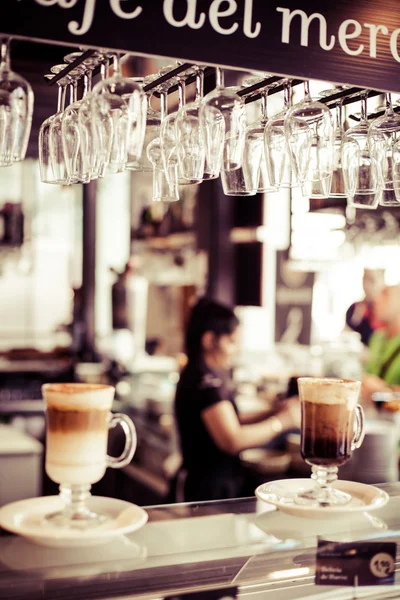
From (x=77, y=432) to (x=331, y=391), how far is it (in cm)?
53

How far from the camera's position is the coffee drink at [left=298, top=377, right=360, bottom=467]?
1.60 m

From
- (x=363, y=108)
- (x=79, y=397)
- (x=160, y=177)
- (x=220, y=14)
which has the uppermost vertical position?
(x=220, y=14)

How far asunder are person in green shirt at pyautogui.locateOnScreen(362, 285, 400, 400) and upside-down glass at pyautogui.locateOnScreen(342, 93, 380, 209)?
303cm

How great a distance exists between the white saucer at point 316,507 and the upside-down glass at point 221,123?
26.0 inches

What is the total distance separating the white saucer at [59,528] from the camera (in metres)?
1.28

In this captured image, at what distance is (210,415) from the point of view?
3.21 metres

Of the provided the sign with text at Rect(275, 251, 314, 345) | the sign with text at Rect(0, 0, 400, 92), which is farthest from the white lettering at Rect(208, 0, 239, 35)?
the sign with text at Rect(275, 251, 314, 345)

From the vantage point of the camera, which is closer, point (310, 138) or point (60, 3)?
point (60, 3)

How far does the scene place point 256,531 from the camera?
150 cm

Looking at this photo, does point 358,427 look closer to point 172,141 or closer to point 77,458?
point 77,458

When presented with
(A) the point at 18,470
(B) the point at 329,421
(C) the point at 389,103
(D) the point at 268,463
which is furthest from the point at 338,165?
(D) the point at 268,463

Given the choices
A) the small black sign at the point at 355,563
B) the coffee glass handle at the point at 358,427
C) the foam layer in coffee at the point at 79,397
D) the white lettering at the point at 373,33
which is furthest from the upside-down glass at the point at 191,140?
the small black sign at the point at 355,563

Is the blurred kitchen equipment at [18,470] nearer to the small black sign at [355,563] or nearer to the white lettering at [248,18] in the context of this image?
the small black sign at [355,563]

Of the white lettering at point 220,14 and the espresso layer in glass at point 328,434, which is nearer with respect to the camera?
the white lettering at point 220,14
